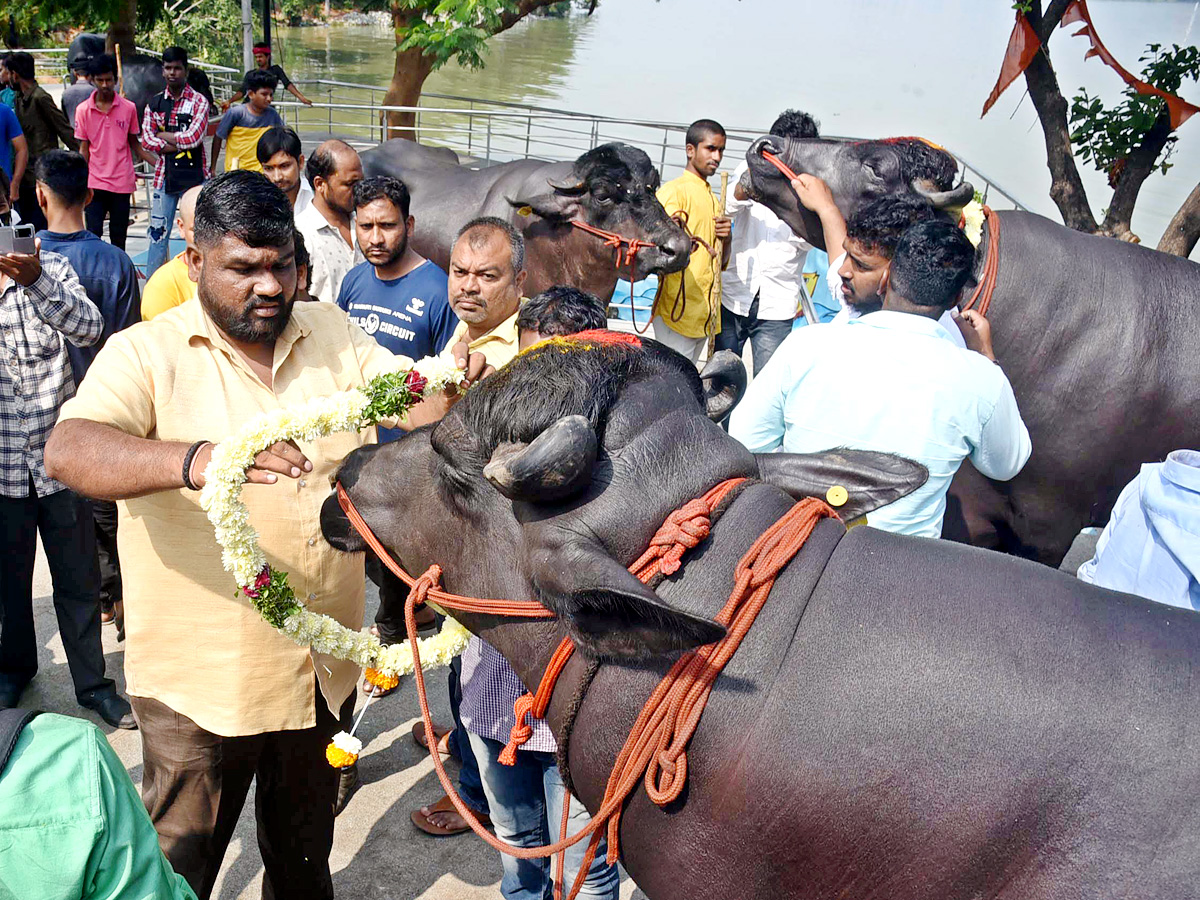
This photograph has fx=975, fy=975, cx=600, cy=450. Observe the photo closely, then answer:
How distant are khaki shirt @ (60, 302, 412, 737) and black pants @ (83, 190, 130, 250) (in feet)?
29.8

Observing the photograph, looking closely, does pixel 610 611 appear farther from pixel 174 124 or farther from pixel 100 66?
pixel 174 124

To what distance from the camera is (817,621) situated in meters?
1.98

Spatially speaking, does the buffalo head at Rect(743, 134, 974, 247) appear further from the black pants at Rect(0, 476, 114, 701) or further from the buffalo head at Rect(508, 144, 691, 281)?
the black pants at Rect(0, 476, 114, 701)

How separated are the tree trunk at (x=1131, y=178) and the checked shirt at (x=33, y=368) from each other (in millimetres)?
10098

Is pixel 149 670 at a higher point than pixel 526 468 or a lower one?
lower

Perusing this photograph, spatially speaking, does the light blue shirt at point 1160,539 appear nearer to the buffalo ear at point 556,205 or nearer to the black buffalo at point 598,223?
the black buffalo at point 598,223

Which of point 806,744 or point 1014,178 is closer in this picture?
point 806,744

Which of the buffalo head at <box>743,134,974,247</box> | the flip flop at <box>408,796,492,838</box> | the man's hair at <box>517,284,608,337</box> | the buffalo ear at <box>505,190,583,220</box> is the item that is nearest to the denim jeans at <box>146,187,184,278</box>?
the buffalo ear at <box>505,190,583,220</box>

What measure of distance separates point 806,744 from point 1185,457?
1.75 meters

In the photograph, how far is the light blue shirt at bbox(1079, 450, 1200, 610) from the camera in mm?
2664

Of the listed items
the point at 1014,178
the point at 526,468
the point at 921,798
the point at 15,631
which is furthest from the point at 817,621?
the point at 1014,178

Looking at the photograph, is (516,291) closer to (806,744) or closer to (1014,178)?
(806,744)

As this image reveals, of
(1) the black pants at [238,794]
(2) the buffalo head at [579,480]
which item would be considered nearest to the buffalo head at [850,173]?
(2) the buffalo head at [579,480]

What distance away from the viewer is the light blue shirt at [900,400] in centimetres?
327
